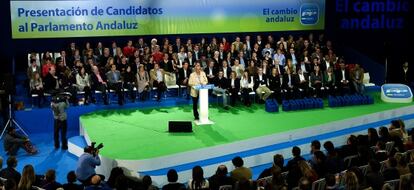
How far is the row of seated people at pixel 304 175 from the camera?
7.61 metres

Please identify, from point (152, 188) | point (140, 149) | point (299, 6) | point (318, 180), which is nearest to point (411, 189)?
point (318, 180)

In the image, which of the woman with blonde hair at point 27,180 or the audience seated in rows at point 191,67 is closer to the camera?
the woman with blonde hair at point 27,180

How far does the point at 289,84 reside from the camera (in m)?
16.0

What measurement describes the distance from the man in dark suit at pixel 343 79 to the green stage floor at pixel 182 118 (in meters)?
0.97

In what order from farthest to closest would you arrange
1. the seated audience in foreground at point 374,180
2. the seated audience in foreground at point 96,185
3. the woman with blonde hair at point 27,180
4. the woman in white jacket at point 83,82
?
1. the woman in white jacket at point 83,82
2. the seated audience in foreground at point 96,185
3. the woman with blonde hair at point 27,180
4. the seated audience in foreground at point 374,180

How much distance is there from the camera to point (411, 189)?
24.1 feet

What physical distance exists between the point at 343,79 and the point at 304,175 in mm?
8800

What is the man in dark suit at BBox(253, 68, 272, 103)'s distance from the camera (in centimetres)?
1534

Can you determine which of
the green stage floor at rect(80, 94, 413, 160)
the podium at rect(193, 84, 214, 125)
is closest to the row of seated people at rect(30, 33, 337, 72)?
the green stage floor at rect(80, 94, 413, 160)

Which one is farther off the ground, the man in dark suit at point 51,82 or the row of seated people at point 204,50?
the row of seated people at point 204,50

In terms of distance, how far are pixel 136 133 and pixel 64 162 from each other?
5.28 feet

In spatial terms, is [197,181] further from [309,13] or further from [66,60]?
[309,13]

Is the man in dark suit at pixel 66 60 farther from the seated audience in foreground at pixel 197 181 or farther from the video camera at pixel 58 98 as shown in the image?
the seated audience in foreground at pixel 197 181

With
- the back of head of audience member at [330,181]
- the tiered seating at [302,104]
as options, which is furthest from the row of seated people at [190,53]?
the back of head of audience member at [330,181]
